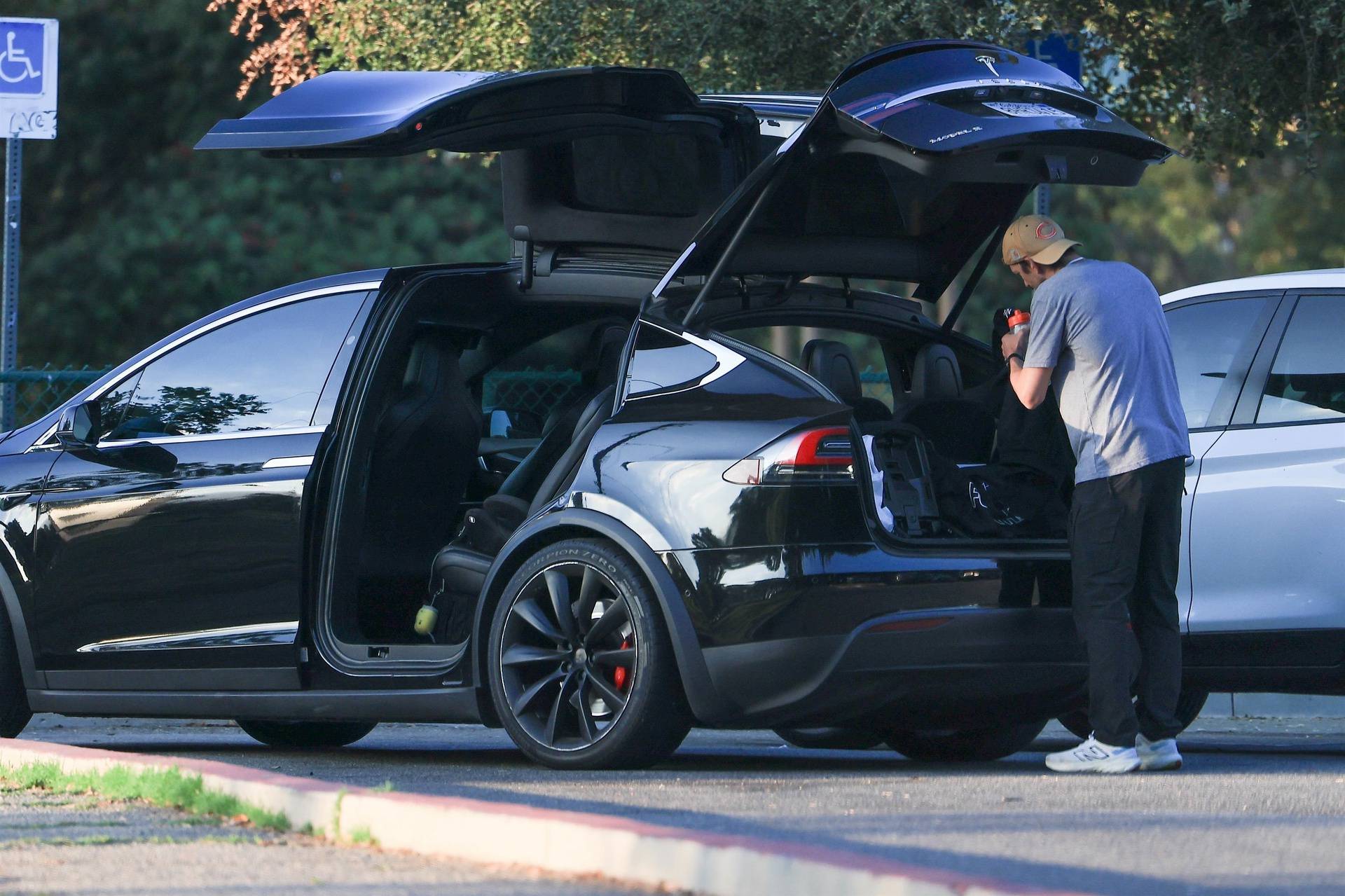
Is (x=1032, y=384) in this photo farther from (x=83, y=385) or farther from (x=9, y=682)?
(x=83, y=385)

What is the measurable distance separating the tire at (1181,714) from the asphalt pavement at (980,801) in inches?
7.8

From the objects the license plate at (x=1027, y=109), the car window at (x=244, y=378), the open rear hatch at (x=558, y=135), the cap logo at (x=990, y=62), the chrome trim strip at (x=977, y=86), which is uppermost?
the cap logo at (x=990, y=62)

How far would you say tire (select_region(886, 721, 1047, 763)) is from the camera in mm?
7633

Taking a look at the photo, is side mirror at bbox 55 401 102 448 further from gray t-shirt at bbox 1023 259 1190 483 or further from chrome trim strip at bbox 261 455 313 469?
gray t-shirt at bbox 1023 259 1190 483

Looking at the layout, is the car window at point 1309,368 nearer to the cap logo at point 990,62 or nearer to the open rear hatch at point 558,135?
the cap logo at point 990,62

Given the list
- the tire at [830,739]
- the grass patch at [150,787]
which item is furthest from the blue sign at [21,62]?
the tire at [830,739]

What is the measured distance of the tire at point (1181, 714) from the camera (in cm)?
799

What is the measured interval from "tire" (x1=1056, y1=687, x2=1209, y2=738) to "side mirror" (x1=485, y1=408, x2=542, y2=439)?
237cm

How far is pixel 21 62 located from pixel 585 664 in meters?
4.79

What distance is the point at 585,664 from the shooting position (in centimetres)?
654

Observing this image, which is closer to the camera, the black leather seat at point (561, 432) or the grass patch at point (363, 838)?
the grass patch at point (363, 838)

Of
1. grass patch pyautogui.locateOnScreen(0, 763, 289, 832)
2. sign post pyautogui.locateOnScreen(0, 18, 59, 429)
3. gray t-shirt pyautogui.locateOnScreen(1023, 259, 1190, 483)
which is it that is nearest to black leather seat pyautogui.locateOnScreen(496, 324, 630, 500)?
gray t-shirt pyautogui.locateOnScreen(1023, 259, 1190, 483)

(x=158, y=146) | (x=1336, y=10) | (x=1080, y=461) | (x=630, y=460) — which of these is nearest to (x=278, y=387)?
(x=630, y=460)

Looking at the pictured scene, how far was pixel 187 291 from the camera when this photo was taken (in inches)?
963
